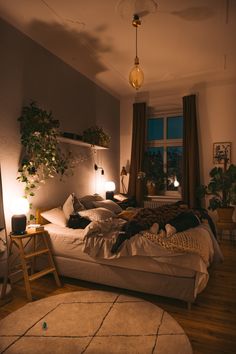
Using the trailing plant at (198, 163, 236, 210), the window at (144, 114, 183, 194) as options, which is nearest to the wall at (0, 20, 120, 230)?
the window at (144, 114, 183, 194)

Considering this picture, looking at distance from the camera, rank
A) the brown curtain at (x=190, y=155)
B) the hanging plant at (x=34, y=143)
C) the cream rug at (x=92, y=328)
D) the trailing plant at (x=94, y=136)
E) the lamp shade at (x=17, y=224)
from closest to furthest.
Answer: the cream rug at (x=92, y=328), the lamp shade at (x=17, y=224), the hanging plant at (x=34, y=143), the trailing plant at (x=94, y=136), the brown curtain at (x=190, y=155)

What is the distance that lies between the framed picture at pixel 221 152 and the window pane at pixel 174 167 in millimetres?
752

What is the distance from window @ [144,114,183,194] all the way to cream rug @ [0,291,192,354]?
3.41m

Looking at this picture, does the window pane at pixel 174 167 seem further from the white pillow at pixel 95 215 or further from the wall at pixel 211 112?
the white pillow at pixel 95 215

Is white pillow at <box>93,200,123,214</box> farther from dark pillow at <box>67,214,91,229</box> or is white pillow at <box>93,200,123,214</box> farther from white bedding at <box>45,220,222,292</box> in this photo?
white bedding at <box>45,220,222,292</box>

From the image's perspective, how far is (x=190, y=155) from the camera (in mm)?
4945

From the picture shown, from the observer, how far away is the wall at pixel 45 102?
2889 mm

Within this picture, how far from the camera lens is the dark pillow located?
123 inches

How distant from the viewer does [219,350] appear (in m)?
1.79

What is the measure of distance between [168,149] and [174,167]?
1.39 ft

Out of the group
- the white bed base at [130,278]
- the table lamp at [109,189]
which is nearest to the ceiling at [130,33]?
the table lamp at [109,189]

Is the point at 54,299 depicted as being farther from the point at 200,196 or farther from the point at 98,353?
the point at 200,196

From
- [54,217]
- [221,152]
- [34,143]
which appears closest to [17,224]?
[54,217]

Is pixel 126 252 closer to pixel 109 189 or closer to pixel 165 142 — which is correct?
pixel 109 189
